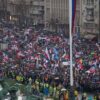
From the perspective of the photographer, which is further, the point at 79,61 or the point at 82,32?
the point at 82,32

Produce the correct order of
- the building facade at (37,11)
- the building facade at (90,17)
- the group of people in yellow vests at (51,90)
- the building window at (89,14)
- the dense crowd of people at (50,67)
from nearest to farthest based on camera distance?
1. the group of people in yellow vests at (51,90)
2. the dense crowd of people at (50,67)
3. the building facade at (90,17)
4. the building window at (89,14)
5. the building facade at (37,11)

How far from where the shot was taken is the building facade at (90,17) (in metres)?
72.1

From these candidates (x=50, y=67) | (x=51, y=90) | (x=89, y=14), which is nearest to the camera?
(x=51, y=90)

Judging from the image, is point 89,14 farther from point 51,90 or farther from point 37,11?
point 51,90

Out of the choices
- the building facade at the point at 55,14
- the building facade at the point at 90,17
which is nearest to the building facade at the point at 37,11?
the building facade at the point at 55,14

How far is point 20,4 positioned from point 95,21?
19.9 metres

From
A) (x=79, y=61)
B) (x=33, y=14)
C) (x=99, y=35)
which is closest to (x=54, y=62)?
(x=79, y=61)

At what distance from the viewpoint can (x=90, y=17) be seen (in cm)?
7331

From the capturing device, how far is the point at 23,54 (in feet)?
147

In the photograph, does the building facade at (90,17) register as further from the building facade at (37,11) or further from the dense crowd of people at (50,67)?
the dense crowd of people at (50,67)

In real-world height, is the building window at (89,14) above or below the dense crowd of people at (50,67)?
above

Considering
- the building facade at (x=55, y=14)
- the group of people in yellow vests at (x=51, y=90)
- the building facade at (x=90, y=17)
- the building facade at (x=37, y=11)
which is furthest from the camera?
the building facade at (x=37, y=11)

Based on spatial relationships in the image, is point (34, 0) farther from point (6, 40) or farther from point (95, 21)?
point (6, 40)

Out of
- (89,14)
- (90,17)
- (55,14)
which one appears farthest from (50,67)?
(55,14)
